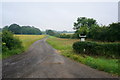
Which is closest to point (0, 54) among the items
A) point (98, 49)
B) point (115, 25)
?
point (98, 49)

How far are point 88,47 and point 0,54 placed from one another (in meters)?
7.75

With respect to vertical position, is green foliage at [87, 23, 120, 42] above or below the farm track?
above

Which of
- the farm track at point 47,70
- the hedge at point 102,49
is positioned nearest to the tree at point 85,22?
the hedge at point 102,49

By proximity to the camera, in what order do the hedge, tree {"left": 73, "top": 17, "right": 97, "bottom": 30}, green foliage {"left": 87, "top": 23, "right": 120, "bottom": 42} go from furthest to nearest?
1. tree {"left": 73, "top": 17, "right": 97, "bottom": 30}
2. green foliage {"left": 87, "top": 23, "right": 120, "bottom": 42}
3. the hedge

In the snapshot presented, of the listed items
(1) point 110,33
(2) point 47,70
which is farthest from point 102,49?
(1) point 110,33

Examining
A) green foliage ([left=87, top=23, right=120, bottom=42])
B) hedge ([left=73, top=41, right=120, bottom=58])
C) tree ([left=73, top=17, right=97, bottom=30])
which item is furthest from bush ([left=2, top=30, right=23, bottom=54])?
tree ([left=73, top=17, right=97, bottom=30])

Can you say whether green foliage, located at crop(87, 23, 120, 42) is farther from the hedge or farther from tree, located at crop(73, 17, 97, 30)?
tree, located at crop(73, 17, 97, 30)

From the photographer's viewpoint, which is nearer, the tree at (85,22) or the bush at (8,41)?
the bush at (8,41)

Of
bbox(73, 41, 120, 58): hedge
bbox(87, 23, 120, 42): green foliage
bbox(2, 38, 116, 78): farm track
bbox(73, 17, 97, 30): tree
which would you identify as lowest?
bbox(2, 38, 116, 78): farm track

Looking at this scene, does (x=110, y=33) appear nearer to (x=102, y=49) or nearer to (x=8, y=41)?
(x=102, y=49)

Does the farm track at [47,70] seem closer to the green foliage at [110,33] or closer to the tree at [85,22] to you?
the green foliage at [110,33]

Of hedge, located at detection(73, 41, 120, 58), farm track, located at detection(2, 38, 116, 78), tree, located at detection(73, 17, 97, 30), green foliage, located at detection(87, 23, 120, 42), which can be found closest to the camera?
farm track, located at detection(2, 38, 116, 78)

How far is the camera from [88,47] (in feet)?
26.3

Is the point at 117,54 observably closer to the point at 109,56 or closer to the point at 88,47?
the point at 109,56
